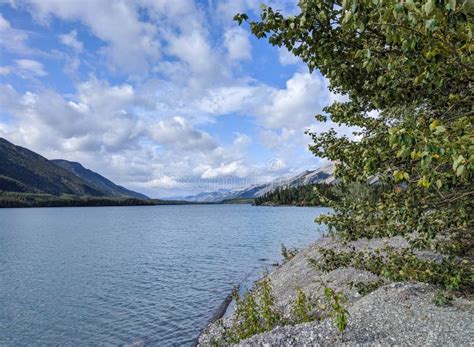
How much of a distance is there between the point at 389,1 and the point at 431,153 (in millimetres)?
2089

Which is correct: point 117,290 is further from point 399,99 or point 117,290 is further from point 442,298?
point 399,99

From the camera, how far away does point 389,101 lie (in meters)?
10.2

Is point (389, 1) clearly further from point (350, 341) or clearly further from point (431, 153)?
point (350, 341)

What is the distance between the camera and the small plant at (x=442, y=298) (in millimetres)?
12969

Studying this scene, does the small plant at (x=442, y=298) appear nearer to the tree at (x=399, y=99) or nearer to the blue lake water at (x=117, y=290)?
the tree at (x=399, y=99)

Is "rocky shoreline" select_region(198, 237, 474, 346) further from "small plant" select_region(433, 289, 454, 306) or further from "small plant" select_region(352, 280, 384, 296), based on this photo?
"small plant" select_region(352, 280, 384, 296)

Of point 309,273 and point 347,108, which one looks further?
point 309,273

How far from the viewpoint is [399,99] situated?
9.96 m

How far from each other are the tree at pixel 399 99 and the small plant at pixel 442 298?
3.95ft

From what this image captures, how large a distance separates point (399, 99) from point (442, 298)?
7.81m

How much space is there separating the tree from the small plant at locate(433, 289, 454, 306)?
1203mm

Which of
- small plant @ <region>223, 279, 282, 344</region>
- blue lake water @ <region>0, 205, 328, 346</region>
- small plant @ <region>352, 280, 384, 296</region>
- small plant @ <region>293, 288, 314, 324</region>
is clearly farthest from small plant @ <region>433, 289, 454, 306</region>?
blue lake water @ <region>0, 205, 328, 346</region>

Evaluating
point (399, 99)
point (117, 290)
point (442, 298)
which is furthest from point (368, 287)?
point (117, 290)

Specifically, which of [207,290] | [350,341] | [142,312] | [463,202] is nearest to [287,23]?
[463,202]
